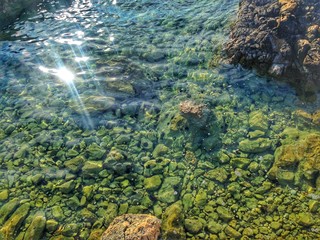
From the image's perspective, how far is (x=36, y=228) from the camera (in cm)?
655

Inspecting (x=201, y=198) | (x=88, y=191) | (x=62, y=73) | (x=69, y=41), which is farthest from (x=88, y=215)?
(x=69, y=41)

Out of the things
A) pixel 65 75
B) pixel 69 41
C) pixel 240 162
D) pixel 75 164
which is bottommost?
pixel 240 162

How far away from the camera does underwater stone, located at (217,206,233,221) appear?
6.42 meters

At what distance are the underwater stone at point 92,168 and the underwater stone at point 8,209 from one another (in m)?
1.76

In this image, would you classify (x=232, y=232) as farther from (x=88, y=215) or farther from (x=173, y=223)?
(x=88, y=215)

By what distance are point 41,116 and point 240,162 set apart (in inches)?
249

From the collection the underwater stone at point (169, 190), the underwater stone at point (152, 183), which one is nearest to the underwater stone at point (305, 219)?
the underwater stone at point (169, 190)

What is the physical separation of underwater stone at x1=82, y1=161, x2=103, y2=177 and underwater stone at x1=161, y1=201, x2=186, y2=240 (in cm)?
217

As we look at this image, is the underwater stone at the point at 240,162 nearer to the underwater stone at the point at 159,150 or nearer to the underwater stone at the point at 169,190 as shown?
the underwater stone at the point at 169,190

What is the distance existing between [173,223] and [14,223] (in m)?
3.67

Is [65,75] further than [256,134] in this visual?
Yes

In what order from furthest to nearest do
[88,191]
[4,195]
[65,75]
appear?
[65,75] → [4,195] → [88,191]

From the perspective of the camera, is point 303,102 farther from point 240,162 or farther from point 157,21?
point 157,21

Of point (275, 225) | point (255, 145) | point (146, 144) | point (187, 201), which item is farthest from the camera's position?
point (146, 144)
